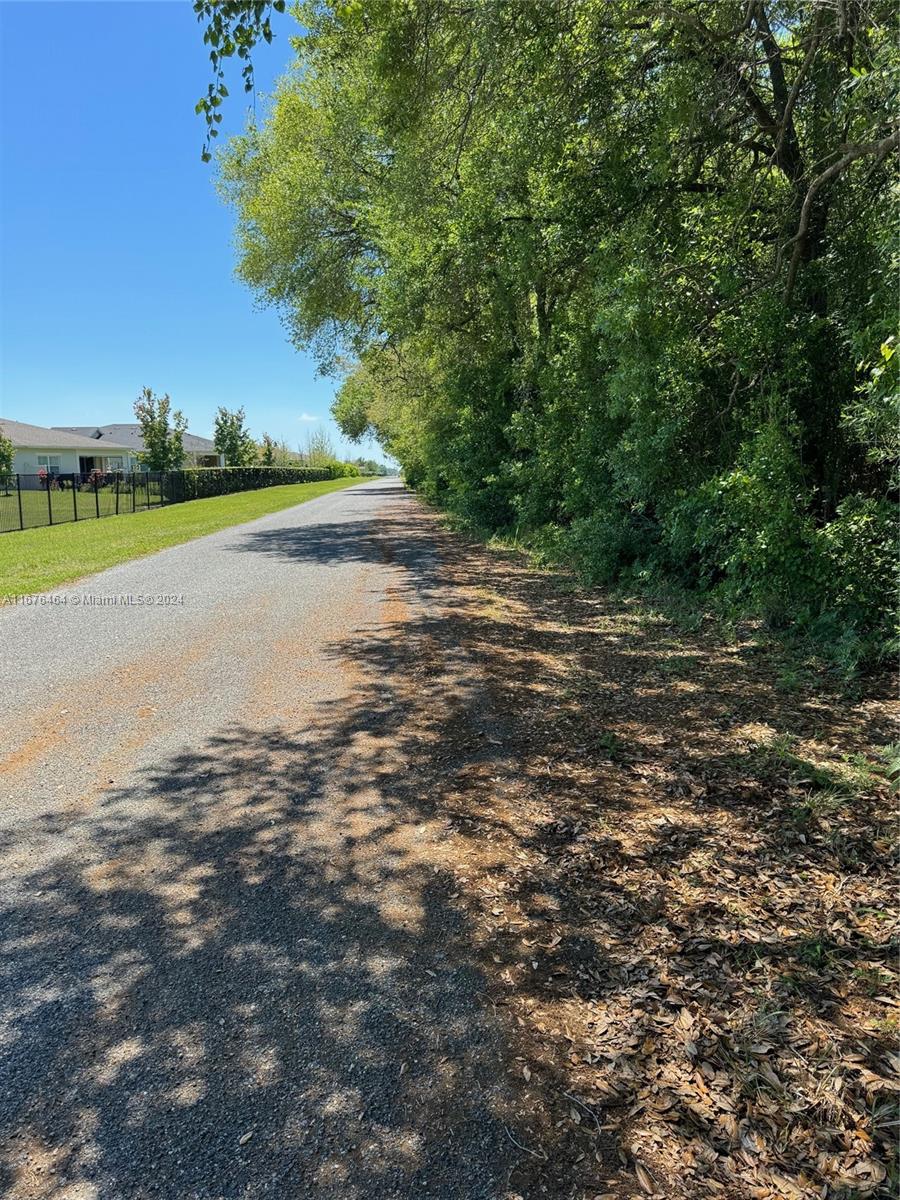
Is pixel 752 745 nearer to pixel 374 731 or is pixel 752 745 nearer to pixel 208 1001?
pixel 374 731

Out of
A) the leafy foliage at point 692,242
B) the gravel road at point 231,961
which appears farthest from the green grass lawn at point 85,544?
the leafy foliage at point 692,242

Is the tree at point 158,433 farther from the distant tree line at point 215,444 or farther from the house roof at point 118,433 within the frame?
the house roof at point 118,433

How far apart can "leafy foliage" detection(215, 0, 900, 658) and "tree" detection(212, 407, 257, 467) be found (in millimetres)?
46309

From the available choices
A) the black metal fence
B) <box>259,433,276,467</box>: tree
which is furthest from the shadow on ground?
<box>259,433,276,467</box>: tree

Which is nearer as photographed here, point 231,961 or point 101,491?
point 231,961

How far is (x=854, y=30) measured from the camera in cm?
483

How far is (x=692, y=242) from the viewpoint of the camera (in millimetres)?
6762

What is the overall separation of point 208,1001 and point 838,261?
6.88 m

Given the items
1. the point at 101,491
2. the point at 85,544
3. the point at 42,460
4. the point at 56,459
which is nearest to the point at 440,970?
the point at 85,544

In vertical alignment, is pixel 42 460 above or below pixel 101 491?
above

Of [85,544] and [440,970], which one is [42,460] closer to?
[85,544]

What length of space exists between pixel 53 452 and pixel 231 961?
54.1 metres

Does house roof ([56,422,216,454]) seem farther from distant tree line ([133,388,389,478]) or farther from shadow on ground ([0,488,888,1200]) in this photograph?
shadow on ground ([0,488,888,1200])

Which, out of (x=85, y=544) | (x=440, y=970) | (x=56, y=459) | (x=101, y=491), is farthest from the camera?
(x=56, y=459)
